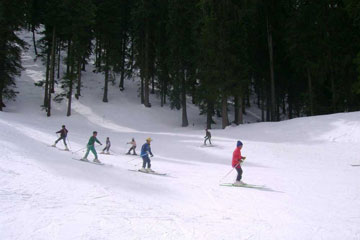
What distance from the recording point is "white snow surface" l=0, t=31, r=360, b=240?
17.6 feet

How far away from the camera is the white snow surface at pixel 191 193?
538 centimetres

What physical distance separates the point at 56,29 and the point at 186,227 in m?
32.9

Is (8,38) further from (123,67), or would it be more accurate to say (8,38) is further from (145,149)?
(145,149)

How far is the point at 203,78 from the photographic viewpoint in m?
28.8

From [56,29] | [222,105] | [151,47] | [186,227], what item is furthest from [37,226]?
[151,47]

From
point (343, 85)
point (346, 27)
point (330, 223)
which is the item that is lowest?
point (330, 223)

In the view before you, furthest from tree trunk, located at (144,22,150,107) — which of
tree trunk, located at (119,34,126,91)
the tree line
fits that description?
tree trunk, located at (119,34,126,91)

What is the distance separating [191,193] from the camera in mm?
8688

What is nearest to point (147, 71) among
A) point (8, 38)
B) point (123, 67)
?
point (123, 67)

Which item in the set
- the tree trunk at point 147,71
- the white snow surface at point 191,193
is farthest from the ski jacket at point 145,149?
the tree trunk at point 147,71

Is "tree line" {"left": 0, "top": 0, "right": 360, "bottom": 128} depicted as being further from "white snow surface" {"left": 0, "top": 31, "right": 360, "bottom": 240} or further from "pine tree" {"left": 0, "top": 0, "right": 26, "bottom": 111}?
"white snow surface" {"left": 0, "top": 31, "right": 360, "bottom": 240}

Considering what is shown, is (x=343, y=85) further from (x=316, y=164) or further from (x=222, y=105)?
(x=316, y=164)

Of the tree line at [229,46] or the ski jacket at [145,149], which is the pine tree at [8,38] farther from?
the ski jacket at [145,149]

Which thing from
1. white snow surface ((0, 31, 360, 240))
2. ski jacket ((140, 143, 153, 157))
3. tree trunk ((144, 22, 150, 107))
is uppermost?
tree trunk ((144, 22, 150, 107))
